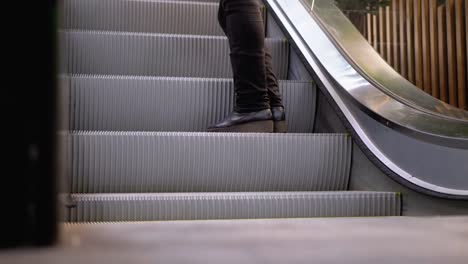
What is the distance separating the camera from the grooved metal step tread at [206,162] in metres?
1.84

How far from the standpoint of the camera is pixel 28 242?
45 cm

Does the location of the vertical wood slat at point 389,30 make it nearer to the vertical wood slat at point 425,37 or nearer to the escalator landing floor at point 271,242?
the vertical wood slat at point 425,37

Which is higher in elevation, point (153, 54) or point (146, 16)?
point (146, 16)

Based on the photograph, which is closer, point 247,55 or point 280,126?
point 247,55

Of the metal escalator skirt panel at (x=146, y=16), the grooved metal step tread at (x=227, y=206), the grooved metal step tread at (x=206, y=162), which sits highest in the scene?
the metal escalator skirt panel at (x=146, y=16)

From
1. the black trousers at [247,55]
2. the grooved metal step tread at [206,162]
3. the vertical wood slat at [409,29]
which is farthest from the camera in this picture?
the vertical wood slat at [409,29]

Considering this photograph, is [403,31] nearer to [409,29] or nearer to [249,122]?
[409,29]

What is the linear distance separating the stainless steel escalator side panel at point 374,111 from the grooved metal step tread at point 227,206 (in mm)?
133

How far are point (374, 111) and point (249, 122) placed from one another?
461 millimetres

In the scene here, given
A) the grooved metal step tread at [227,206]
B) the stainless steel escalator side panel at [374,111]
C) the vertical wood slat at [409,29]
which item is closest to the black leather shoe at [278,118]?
the stainless steel escalator side panel at [374,111]

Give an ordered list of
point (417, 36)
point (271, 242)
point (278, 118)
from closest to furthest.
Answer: point (271, 242), point (278, 118), point (417, 36)

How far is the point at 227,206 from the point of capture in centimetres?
166

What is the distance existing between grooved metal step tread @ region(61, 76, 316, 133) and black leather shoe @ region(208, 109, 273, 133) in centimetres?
18

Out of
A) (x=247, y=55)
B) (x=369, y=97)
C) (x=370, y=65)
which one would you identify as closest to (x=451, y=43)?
(x=370, y=65)
